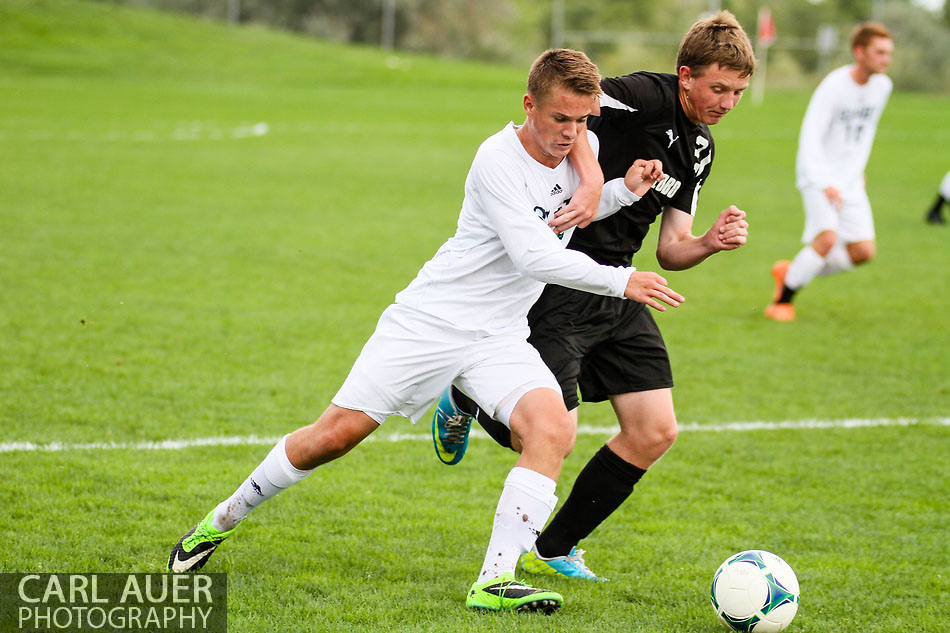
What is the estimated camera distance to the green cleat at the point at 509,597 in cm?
371

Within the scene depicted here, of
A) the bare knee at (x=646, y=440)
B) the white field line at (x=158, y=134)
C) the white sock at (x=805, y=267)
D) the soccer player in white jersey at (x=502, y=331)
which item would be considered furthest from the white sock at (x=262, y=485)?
the white field line at (x=158, y=134)

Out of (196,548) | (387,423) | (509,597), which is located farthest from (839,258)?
(196,548)

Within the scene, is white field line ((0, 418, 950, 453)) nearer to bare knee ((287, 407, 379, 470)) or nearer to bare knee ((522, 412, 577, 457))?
bare knee ((287, 407, 379, 470))

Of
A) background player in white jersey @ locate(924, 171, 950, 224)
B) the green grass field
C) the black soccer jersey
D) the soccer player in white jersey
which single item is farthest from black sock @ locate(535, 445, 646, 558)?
background player in white jersey @ locate(924, 171, 950, 224)

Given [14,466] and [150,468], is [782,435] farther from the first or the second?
[14,466]

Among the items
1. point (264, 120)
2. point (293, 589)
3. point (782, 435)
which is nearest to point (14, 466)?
point (293, 589)

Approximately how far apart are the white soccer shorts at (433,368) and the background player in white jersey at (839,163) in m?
5.46

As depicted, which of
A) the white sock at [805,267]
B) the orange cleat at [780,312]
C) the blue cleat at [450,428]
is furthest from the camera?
the orange cleat at [780,312]

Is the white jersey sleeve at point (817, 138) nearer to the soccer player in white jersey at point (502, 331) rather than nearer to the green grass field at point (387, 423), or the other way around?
the green grass field at point (387, 423)

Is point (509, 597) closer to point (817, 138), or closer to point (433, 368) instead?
point (433, 368)

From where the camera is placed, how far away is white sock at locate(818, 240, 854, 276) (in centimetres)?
897

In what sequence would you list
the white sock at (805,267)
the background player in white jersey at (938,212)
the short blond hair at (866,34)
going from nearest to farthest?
the short blond hair at (866,34)
the white sock at (805,267)
the background player in white jersey at (938,212)

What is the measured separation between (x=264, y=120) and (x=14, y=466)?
1936 centimetres

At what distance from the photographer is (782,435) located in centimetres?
612
